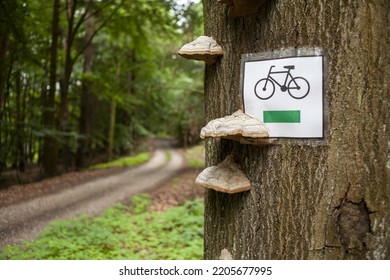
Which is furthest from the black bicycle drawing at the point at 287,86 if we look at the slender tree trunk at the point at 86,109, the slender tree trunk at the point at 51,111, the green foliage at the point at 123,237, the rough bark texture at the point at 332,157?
the slender tree trunk at the point at 86,109

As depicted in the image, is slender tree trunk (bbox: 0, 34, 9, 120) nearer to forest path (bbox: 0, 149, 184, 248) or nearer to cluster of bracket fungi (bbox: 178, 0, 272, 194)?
forest path (bbox: 0, 149, 184, 248)

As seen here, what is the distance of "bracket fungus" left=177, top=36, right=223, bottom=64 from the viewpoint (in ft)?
4.92

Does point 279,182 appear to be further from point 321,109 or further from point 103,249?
point 103,249

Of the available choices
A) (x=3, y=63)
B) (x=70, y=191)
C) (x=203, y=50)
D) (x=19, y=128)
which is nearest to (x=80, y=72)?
(x=70, y=191)

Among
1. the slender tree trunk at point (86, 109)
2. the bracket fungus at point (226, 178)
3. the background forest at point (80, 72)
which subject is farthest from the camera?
the slender tree trunk at point (86, 109)

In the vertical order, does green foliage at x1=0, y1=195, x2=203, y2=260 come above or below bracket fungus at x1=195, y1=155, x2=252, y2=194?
below

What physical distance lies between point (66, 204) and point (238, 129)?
468cm

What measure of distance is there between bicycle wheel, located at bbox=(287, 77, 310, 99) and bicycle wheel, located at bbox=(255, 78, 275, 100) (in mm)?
86

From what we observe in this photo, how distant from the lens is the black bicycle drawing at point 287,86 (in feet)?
4.72

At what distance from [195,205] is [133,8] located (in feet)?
18.0

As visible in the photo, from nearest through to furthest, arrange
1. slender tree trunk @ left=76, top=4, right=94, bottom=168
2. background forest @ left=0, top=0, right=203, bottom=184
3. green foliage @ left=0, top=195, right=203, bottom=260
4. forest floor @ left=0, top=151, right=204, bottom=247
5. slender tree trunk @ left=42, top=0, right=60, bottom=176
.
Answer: green foliage @ left=0, top=195, right=203, bottom=260 < forest floor @ left=0, top=151, right=204, bottom=247 < background forest @ left=0, top=0, right=203, bottom=184 < slender tree trunk @ left=42, top=0, right=60, bottom=176 < slender tree trunk @ left=76, top=4, right=94, bottom=168

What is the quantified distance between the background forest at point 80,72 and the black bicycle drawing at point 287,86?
3.23 m

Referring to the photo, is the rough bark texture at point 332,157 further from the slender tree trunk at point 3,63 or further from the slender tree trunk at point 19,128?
the slender tree trunk at point 19,128

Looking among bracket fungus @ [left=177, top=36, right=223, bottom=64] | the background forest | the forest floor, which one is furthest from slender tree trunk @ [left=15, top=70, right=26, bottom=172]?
bracket fungus @ [left=177, top=36, right=223, bottom=64]
